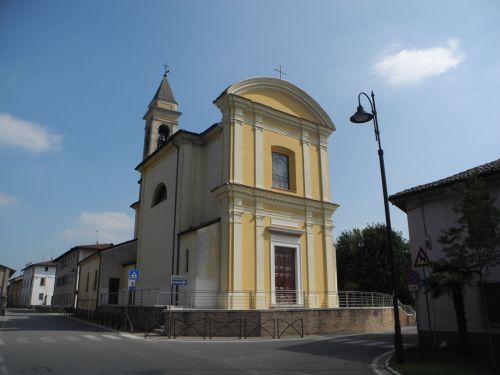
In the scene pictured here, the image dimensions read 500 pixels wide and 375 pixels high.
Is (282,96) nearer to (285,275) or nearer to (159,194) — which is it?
(159,194)

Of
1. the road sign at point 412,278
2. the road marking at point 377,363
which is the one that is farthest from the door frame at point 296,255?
the road sign at point 412,278

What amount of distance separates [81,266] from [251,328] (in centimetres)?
3020

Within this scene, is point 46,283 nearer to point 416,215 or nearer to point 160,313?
point 160,313

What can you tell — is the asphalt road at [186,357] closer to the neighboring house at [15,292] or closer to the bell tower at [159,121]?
the bell tower at [159,121]

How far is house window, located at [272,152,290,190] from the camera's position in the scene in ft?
74.0

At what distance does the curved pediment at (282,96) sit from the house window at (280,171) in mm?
2695

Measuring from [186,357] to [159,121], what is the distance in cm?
2540

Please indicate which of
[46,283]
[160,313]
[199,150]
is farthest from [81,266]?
[46,283]

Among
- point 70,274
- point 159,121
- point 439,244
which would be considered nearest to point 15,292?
point 70,274

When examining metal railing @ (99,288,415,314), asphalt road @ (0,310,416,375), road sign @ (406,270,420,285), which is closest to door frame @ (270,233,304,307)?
metal railing @ (99,288,415,314)

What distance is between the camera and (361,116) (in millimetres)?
11195

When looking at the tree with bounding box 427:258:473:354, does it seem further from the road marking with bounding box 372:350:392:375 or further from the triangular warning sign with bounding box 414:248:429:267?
Result: the road marking with bounding box 372:350:392:375

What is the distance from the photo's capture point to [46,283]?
7019 centimetres

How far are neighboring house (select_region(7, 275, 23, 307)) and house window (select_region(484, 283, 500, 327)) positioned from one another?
9050cm
